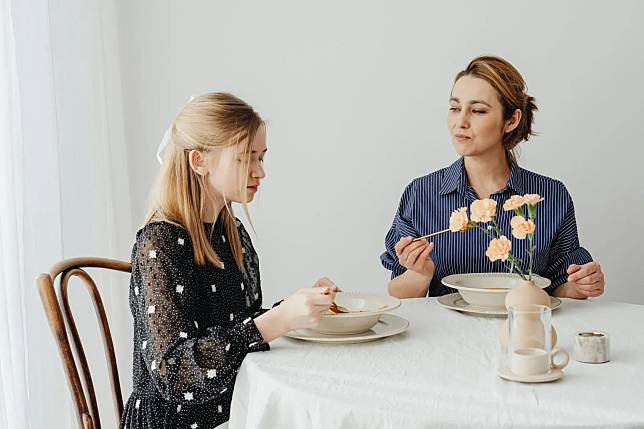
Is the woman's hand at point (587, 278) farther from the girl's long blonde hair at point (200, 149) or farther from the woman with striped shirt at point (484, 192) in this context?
the girl's long blonde hair at point (200, 149)

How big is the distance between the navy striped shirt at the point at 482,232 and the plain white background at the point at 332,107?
45cm

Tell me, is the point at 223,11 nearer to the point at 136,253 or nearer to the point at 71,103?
the point at 71,103

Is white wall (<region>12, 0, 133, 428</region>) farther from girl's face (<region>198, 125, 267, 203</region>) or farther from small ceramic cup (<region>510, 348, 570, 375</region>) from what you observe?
small ceramic cup (<region>510, 348, 570, 375</region>)

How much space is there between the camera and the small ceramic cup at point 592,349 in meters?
1.50

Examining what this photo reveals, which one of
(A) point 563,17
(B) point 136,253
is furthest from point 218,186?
(A) point 563,17

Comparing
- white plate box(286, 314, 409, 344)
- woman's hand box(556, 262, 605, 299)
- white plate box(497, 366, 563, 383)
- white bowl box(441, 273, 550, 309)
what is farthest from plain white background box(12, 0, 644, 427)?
white plate box(497, 366, 563, 383)

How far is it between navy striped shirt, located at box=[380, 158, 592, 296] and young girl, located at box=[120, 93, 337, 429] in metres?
0.59

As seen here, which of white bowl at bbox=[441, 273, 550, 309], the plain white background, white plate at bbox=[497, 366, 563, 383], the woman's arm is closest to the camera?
white plate at bbox=[497, 366, 563, 383]

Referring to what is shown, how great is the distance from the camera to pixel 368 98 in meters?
2.92

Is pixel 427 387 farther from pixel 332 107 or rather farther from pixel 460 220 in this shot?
pixel 332 107

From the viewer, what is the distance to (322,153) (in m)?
2.96

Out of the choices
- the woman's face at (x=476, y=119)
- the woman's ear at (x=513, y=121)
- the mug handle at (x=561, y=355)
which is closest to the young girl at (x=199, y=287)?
the mug handle at (x=561, y=355)

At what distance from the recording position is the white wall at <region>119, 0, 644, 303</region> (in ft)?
9.12

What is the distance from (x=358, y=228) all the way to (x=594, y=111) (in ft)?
2.81
